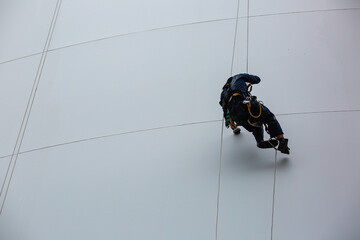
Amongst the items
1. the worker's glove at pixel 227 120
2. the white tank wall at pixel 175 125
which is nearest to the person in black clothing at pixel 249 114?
the worker's glove at pixel 227 120

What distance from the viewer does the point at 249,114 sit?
387 inches

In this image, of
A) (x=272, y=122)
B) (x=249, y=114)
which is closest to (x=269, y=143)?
(x=272, y=122)

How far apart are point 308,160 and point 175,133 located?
9.38 feet

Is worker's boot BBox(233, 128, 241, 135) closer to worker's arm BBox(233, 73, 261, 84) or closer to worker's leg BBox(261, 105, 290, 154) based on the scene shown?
worker's leg BBox(261, 105, 290, 154)

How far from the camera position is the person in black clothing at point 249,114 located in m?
9.85

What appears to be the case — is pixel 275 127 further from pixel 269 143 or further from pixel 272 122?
pixel 269 143

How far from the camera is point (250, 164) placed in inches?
407

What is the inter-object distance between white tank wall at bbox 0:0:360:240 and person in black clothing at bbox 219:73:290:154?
1.46 feet

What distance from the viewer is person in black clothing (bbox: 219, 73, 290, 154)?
32.3ft

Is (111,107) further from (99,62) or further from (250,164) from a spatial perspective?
(250,164)

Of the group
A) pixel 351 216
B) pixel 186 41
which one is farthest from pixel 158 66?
pixel 351 216

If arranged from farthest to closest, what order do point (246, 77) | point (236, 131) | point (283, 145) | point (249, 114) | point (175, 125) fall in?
point (175, 125) → point (236, 131) → point (246, 77) → point (283, 145) → point (249, 114)

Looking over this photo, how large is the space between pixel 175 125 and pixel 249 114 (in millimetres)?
2124

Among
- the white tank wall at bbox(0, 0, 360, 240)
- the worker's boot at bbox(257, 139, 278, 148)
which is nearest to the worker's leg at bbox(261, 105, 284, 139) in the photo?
the worker's boot at bbox(257, 139, 278, 148)
